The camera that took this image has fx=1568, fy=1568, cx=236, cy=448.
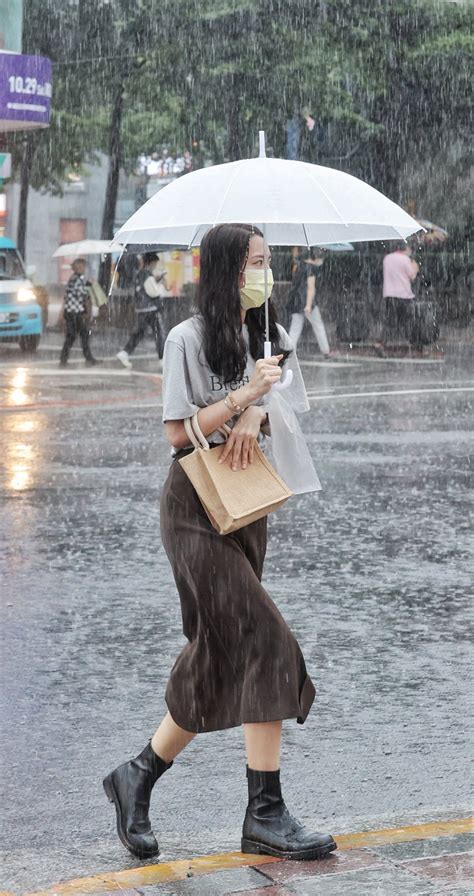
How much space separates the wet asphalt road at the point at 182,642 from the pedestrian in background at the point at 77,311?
972 centimetres

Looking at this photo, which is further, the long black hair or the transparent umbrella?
the transparent umbrella

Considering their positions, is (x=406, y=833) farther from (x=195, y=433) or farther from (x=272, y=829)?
(x=195, y=433)

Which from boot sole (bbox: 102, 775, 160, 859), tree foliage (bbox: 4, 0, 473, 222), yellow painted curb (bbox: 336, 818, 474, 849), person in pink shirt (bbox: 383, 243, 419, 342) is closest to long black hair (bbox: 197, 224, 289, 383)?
boot sole (bbox: 102, 775, 160, 859)

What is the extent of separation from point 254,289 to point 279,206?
295mm

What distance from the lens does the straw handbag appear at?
4324mm

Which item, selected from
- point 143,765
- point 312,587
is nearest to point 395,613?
point 312,587

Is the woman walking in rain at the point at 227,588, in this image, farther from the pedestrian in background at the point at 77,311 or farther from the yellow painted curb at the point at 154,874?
the pedestrian in background at the point at 77,311

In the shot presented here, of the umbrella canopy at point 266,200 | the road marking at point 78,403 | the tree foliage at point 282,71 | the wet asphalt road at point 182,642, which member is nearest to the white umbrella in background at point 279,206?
the umbrella canopy at point 266,200

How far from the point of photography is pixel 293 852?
4289mm

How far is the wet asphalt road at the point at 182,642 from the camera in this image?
4949 mm

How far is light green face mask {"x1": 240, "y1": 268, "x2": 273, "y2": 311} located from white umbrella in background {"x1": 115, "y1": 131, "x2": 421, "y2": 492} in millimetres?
57

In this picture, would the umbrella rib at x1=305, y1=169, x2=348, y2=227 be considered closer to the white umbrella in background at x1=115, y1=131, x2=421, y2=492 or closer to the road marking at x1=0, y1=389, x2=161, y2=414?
the white umbrella in background at x1=115, y1=131, x2=421, y2=492

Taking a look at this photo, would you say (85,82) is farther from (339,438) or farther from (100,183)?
(100,183)

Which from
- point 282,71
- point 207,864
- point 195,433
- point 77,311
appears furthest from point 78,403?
point 282,71
